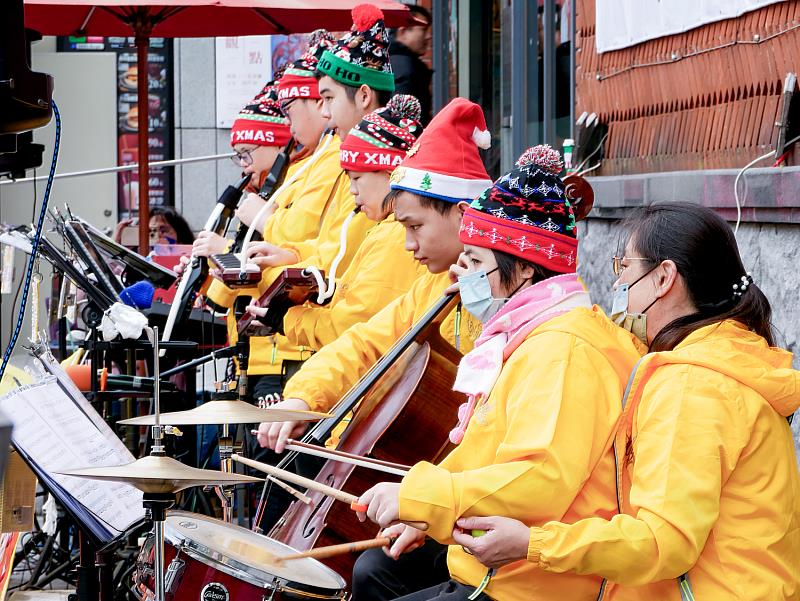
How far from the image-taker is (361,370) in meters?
4.25

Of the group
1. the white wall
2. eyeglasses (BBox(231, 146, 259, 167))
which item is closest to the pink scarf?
eyeglasses (BBox(231, 146, 259, 167))

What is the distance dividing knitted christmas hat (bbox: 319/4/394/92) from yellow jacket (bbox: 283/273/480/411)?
4.25 feet

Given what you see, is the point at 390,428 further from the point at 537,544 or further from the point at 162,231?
the point at 162,231

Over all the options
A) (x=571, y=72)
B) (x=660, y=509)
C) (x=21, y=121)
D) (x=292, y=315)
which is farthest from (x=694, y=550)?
(x=571, y=72)

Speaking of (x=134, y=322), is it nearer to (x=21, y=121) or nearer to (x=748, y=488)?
(x=21, y=121)

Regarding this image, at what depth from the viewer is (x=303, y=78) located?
5.59 metres

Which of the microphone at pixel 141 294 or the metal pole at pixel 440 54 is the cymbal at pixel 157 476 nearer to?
the microphone at pixel 141 294

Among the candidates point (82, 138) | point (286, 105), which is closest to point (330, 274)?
point (286, 105)

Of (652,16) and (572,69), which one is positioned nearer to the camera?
(652,16)

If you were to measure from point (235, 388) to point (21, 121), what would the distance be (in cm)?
228

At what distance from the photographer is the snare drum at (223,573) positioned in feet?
10.1

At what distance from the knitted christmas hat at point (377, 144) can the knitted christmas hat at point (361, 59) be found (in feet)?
1.67

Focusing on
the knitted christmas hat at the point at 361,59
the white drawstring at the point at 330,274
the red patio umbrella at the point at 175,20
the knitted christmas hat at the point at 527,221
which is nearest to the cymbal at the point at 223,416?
the knitted christmas hat at the point at 527,221

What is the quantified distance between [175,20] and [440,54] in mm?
3617
